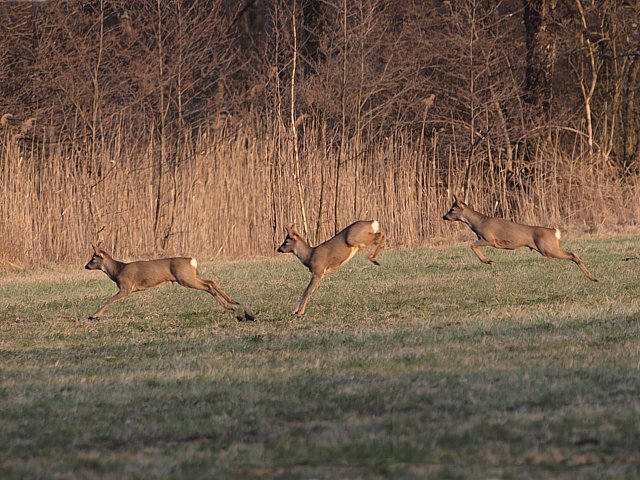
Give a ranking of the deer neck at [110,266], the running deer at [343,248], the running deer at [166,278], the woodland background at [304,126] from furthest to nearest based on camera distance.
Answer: the woodland background at [304,126]
the deer neck at [110,266]
the running deer at [343,248]
the running deer at [166,278]

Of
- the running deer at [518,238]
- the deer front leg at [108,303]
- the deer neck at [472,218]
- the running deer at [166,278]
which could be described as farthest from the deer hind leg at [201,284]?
the deer neck at [472,218]

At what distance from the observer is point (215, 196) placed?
61.2ft

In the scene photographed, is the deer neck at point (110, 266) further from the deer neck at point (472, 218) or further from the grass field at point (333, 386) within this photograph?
the deer neck at point (472, 218)

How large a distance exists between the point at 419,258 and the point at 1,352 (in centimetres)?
924

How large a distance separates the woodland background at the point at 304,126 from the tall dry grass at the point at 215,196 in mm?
33

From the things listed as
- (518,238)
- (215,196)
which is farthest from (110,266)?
(215,196)

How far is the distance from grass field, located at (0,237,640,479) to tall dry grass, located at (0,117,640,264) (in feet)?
14.6

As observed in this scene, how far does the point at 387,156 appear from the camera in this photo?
65.7 feet

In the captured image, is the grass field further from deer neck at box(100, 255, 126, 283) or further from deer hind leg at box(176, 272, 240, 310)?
deer neck at box(100, 255, 126, 283)

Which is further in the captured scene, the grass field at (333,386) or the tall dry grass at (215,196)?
the tall dry grass at (215,196)

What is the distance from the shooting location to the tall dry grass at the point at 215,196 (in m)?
17.2

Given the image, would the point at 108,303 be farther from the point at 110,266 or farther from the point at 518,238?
the point at 518,238

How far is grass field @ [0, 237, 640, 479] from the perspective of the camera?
485 cm

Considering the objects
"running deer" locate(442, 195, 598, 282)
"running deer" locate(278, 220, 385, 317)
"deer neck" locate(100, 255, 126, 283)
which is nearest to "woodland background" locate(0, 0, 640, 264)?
"deer neck" locate(100, 255, 126, 283)
